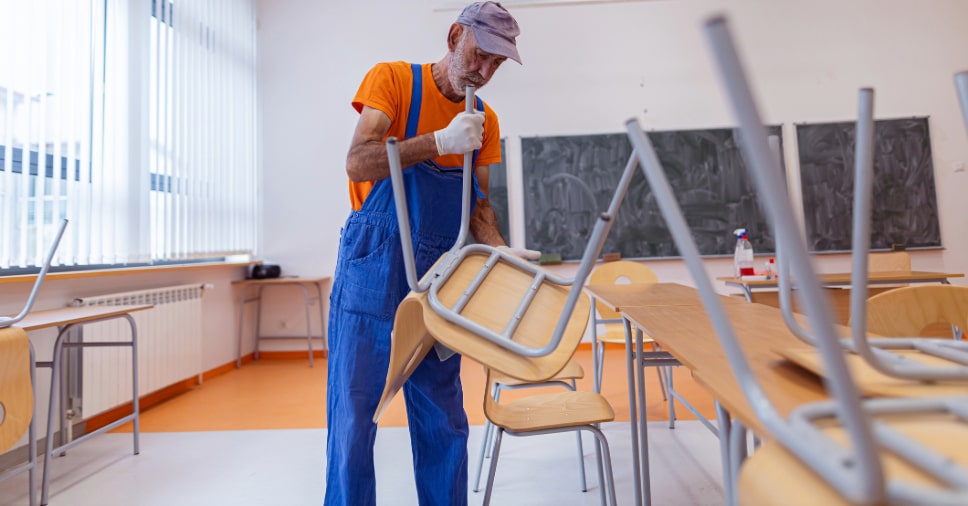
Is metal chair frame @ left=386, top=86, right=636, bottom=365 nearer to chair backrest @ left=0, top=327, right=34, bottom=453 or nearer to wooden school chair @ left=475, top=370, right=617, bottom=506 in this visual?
wooden school chair @ left=475, top=370, right=617, bottom=506

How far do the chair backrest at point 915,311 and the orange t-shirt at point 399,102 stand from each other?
1.12m

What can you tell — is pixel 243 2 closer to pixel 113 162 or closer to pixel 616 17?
pixel 113 162

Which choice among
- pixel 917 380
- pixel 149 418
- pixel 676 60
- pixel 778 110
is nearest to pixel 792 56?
pixel 778 110

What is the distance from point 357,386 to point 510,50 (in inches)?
35.1

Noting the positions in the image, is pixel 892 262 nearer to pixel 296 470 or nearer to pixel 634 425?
pixel 634 425

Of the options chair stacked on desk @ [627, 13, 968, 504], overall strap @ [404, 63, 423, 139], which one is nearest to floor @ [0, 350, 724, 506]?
overall strap @ [404, 63, 423, 139]

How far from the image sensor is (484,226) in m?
1.39

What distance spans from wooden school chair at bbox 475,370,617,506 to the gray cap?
81 centimetres

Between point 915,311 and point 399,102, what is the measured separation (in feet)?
4.55

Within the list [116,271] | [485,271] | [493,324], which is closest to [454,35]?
[485,271]

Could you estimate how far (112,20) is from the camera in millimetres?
2588

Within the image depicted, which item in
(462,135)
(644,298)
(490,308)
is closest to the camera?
(490,308)

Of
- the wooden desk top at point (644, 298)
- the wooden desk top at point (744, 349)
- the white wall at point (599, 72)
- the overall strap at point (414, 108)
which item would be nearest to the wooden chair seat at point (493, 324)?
the wooden desk top at point (744, 349)

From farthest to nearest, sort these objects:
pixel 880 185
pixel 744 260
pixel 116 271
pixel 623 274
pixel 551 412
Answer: pixel 880 185, pixel 744 260, pixel 623 274, pixel 116 271, pixel 551 412
